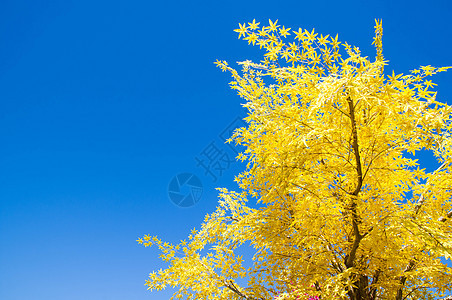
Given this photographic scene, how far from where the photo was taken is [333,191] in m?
4.63

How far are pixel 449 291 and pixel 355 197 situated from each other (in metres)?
3.04

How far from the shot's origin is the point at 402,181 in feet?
15.7

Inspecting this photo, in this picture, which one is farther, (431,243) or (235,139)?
(235,139)

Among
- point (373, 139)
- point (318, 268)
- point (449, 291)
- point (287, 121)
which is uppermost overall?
point (287, 121)

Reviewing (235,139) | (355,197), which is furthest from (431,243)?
(235,139)

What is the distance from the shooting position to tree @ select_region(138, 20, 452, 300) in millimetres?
3600

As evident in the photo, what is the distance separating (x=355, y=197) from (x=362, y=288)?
2284 millimetres

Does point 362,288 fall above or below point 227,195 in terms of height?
below

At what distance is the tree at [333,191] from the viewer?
3600mm

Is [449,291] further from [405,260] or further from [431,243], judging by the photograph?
[431,243]

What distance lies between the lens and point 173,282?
19.2 ft

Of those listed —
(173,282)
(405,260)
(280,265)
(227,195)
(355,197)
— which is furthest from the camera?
(227,195)

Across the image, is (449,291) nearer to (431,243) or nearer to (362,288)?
(362,288)

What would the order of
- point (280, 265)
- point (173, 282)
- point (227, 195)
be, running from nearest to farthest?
point (280, 265), point (173, 282), point (227, 195)
